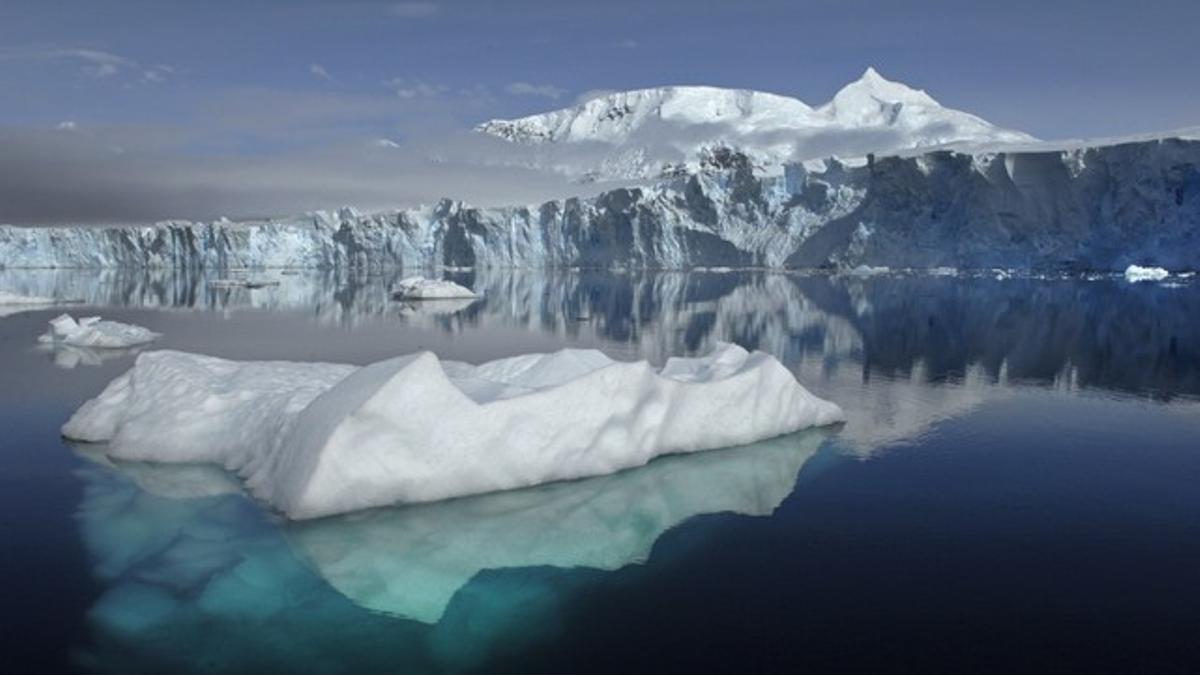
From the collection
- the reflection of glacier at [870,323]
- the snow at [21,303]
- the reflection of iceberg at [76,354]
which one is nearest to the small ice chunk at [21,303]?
the snow at [21,303]

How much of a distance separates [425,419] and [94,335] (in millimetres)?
19426

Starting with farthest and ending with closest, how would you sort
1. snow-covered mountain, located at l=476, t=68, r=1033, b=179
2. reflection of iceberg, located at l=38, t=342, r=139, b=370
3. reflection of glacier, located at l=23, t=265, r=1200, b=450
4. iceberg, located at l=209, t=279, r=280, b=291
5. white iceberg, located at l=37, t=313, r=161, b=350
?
snow-covered mountain, located at l=476, t=68, r=1033, b=179 < iceberg, located at l=209, t=279, r=280, b=291 < white iceberg, located at l=37, t=313, r=161, b=350 < reflection of iceberg, located at l=38, t=342, r=139, b=370 < reflection of glacier, located at l=23, t=265, r=1200, b=450

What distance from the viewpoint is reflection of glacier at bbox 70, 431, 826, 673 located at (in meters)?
6.73

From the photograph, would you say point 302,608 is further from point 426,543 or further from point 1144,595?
point 1144,595

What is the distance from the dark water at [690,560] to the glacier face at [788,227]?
42.5 m

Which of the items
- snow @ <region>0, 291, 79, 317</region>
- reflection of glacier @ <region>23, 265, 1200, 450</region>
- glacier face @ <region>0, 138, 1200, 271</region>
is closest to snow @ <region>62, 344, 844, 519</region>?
reflection of glacier @ <region>23, 265, 1200, 450</region>

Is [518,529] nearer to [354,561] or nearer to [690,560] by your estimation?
[354,561]

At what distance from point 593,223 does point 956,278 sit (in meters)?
33.8

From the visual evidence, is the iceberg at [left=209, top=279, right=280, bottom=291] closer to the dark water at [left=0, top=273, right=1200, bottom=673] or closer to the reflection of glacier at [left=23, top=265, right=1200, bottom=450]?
the reflection of glacier at [left=23, top=265, right=1200, bottom=450]

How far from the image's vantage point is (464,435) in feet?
34.3

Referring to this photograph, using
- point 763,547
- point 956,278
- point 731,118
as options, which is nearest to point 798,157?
point 731,118

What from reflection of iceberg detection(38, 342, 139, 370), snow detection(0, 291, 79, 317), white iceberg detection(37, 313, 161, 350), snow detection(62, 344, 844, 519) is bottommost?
snow detection(0, 291, 79, 317)

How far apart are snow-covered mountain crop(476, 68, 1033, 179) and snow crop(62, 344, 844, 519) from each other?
72.3 metres

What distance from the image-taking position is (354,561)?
8.47 meters
